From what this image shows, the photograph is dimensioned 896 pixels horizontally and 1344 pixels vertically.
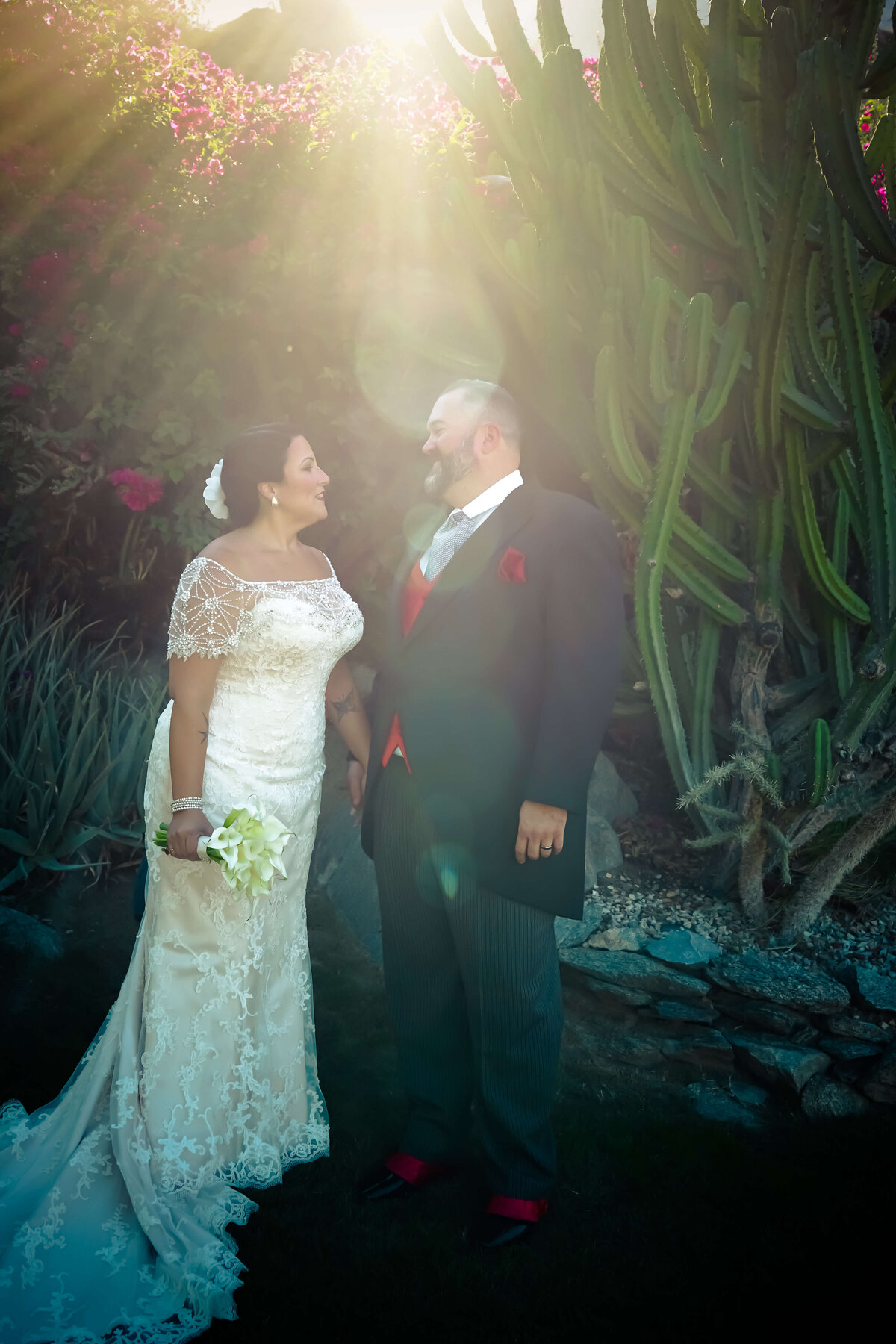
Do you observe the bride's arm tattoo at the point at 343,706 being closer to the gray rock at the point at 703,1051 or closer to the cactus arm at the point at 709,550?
the cactus arm at the point at 709,550

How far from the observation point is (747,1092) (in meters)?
3.12

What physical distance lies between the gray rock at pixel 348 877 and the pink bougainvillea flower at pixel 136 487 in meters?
1.84

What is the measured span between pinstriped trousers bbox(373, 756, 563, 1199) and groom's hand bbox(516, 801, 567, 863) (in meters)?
0.23

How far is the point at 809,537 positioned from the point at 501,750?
1717mm

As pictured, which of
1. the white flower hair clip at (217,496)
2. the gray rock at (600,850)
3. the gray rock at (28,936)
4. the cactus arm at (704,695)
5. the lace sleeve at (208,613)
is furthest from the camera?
the gray rock at (600,850)

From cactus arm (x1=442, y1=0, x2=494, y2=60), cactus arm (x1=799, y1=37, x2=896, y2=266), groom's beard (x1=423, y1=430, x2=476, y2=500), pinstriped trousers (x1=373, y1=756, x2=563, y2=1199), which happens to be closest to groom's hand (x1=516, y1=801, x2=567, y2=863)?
pinstriped trousers (x1=373, y1=756, x2=563, y2=1199)

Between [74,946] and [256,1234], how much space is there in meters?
1.88

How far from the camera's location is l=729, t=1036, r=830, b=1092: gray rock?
306 cm

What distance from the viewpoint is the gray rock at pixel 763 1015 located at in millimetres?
3168

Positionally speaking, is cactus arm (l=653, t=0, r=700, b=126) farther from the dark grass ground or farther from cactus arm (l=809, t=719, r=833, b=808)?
the dark grass ground

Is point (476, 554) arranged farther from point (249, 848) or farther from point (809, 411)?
point (809, 411)

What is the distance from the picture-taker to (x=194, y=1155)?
2.42m

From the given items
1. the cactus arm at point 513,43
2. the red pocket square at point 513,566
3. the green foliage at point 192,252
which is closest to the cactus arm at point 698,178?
the cactus arm at point 513,43

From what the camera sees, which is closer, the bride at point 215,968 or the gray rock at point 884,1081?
the bride at point 215,968
